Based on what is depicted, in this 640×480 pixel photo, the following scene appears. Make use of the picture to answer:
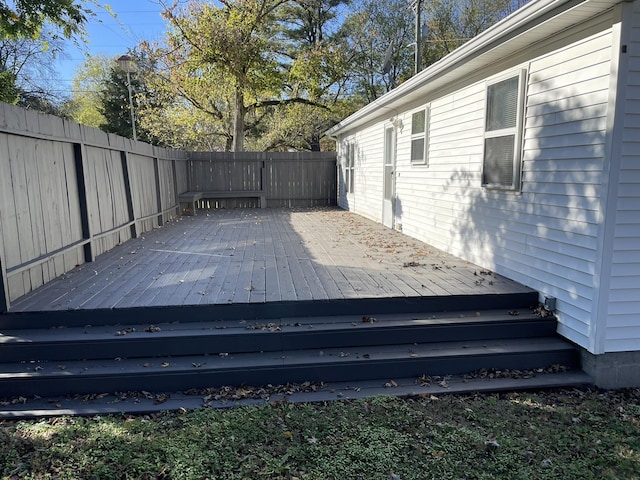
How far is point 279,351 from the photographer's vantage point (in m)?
3.41

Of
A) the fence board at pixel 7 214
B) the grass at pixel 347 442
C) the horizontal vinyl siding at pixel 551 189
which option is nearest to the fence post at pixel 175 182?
the fence board at pixel 7 214

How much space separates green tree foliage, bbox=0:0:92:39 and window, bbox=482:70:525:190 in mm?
5915

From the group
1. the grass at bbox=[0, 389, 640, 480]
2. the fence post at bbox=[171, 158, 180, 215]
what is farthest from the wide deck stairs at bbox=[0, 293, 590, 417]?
the fence post at bbox=[171, 158, 180, 215]

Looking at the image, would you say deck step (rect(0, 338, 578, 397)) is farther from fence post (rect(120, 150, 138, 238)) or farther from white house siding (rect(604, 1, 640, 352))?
fence post (rect(120, 150, 138, 238))

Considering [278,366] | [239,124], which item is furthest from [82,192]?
[239,124]

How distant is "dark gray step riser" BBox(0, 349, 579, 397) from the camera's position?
3.07m

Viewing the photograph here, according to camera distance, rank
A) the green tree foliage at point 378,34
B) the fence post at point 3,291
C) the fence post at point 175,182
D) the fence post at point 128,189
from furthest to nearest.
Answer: the green tree foliage at point 378,34 < the fence post at point 175,182 < the fence post at point 128,189 < the fence post at point 3,291

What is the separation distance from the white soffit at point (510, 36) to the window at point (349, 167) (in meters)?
5.24

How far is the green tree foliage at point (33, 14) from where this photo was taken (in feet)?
19.3

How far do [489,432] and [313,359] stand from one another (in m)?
1.30

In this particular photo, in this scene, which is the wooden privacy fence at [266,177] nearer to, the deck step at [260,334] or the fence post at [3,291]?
the fence post at [3,291]

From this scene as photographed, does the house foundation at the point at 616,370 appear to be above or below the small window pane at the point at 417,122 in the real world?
below

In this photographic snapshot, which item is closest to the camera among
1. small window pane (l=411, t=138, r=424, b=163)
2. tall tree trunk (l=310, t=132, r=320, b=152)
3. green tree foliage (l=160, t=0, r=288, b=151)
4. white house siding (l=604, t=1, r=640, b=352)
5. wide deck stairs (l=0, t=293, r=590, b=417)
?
white house siding (l=604, t=1, r=640, b=352)

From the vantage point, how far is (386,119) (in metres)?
8.90
